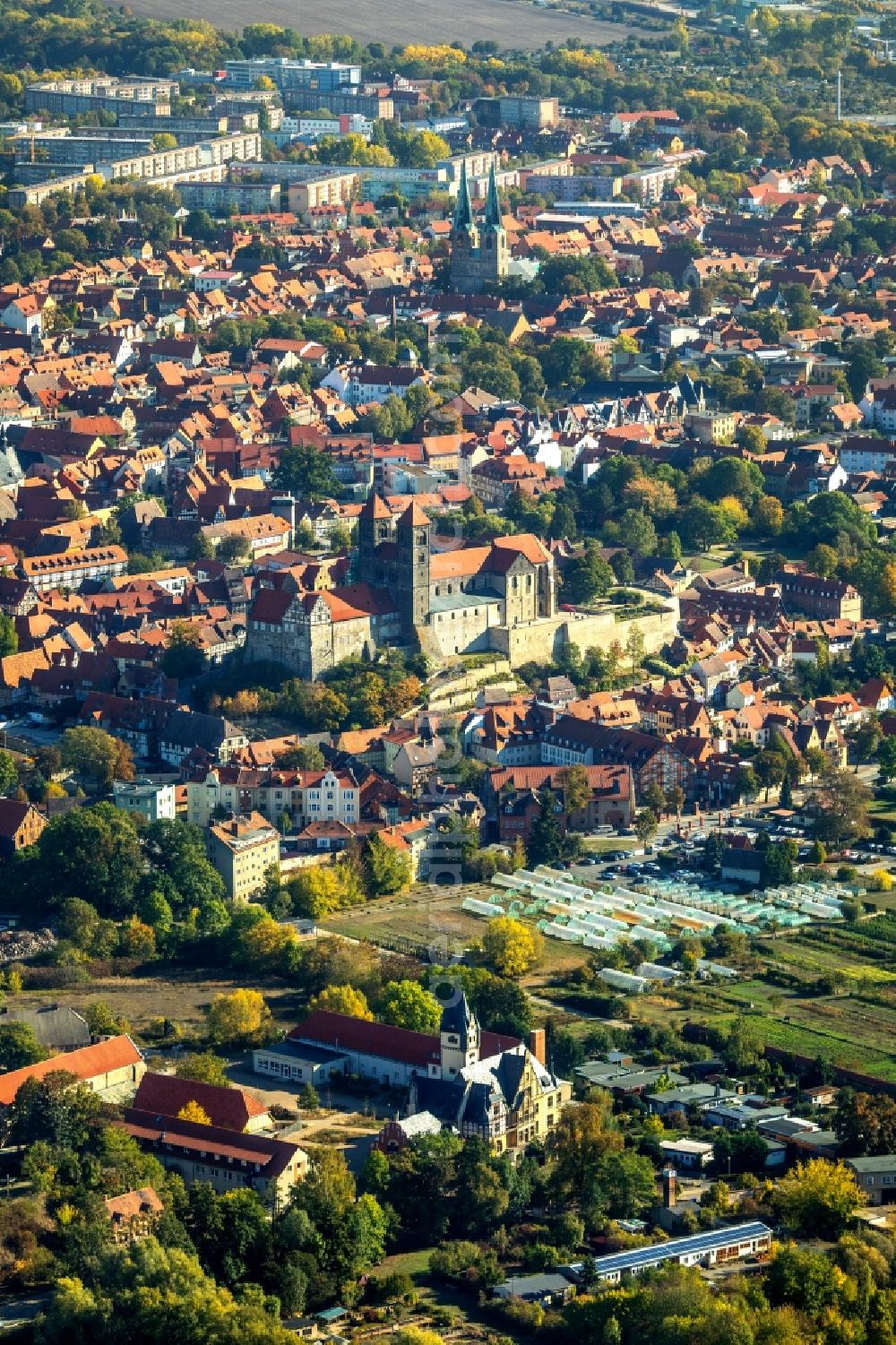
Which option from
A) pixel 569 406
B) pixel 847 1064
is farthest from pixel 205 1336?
pixel 569 406

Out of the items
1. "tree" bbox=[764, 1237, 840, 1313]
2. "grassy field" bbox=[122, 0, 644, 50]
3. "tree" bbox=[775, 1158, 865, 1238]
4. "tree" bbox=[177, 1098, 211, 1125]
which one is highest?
"tree" bbox=[764, 1237, 840, 1313]

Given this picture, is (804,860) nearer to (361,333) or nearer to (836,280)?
(361,333)

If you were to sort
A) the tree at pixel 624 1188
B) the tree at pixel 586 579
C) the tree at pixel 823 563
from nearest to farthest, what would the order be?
the tree at pixel 624 1188 < the tree at pixel 586 579 < the tree at pixel 823 563

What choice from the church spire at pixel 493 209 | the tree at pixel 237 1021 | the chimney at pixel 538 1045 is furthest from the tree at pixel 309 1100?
the church spire at pixel 493 209

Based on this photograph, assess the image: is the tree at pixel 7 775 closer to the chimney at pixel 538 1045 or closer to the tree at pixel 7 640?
the tree at pixel 7 640

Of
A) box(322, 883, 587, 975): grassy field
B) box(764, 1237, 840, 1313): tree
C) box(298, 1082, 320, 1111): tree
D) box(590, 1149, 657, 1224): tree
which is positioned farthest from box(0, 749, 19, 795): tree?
box(764, 1237, 840, 1313): tree

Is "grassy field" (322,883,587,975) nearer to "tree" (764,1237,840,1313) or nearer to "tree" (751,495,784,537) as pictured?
"tree" (764,1237,840,1313)

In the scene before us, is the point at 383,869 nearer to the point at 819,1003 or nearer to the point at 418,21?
the point at 819,1003

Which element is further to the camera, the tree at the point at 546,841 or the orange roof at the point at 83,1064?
the tree at the point at 546,841
